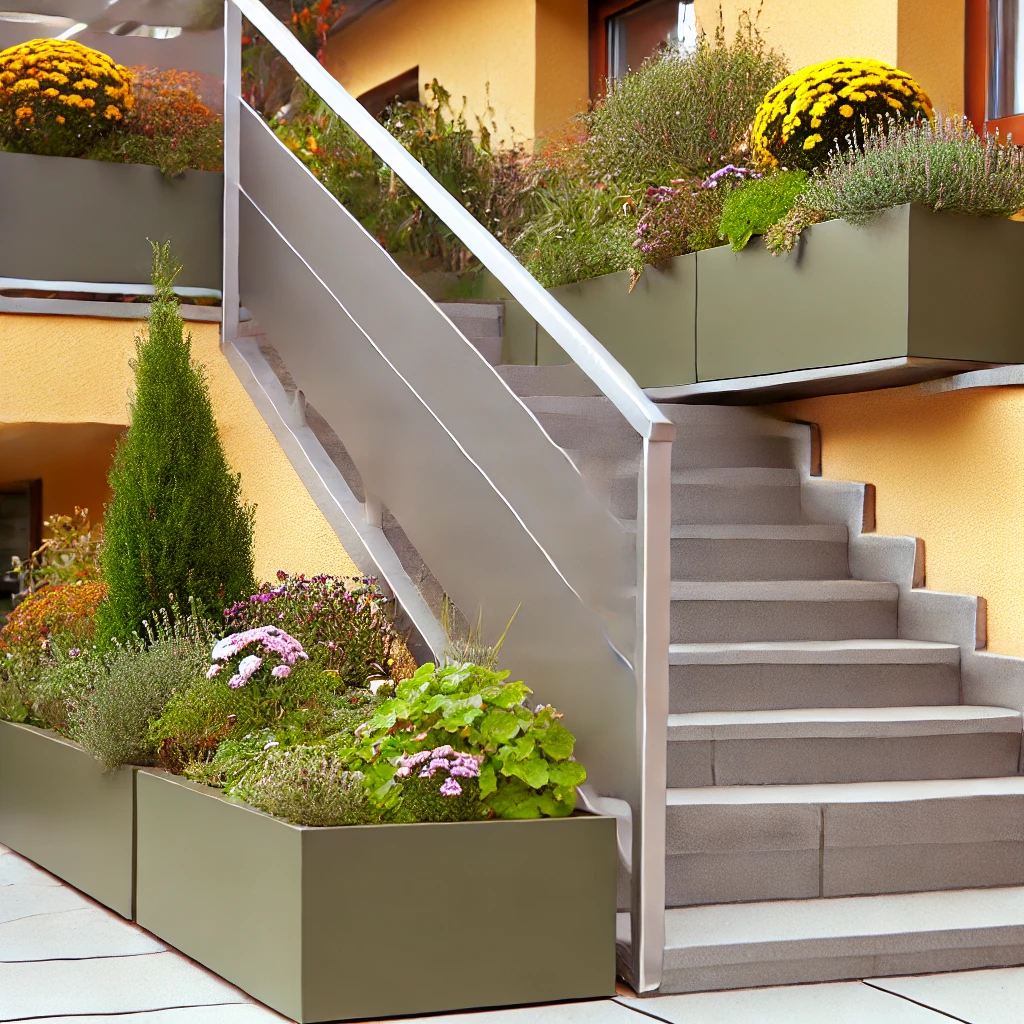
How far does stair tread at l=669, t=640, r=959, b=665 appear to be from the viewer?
13.7 ft

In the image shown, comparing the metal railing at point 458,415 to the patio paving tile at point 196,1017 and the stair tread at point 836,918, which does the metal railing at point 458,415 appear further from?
the patio paving tile at point 196,1017

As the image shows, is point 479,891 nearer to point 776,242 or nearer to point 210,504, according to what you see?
point 210,504

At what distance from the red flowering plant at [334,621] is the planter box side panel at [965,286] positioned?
6.12ft

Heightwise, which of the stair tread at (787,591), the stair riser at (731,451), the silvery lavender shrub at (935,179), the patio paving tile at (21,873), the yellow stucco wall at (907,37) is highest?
the yellow stucco wall at (907,37)

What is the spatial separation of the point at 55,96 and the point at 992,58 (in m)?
3.95

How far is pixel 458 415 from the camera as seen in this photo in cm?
410

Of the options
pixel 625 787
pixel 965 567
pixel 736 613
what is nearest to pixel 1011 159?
pixel 965 567

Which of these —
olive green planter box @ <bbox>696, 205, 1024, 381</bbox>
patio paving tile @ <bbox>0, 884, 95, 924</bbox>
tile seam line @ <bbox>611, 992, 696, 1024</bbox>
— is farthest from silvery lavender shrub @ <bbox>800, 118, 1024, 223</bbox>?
patio paving tile @ <bbox>0, 884, 95, 924</bbox>

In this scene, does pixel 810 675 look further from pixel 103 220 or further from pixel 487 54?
pixel 487 54

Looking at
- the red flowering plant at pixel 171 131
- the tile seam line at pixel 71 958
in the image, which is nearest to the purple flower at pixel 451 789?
the tile seam line at pixel 71 958

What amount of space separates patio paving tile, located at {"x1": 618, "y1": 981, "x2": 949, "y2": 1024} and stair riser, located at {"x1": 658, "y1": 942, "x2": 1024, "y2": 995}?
0.08 ft

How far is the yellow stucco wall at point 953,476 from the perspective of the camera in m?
4.52

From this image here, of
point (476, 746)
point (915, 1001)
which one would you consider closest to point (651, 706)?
point (476, 746)

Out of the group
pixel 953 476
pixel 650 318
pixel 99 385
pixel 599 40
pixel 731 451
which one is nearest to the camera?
pixel 953 476
